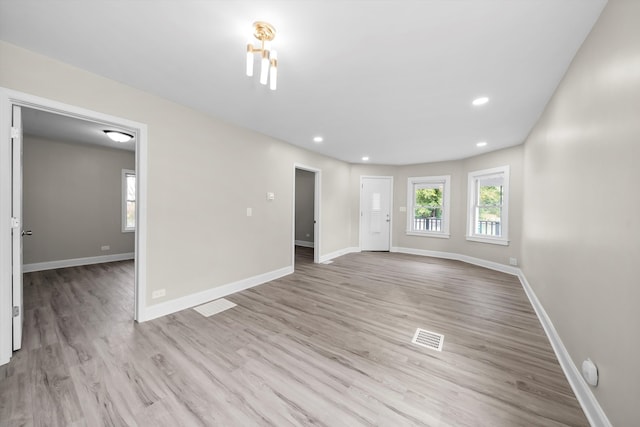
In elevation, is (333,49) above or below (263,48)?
above

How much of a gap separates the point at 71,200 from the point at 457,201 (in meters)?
8.67

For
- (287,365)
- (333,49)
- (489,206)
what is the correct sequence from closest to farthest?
(333,49), (287,365), (489,206)

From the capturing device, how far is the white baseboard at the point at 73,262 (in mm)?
4336

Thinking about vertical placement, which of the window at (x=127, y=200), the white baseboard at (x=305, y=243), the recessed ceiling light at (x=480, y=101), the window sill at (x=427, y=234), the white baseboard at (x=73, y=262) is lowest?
the white baseboard at (x=73, y=262)

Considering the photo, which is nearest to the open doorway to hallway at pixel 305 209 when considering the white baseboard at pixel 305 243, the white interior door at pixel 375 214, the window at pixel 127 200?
the white baseboard at pixel 305 243

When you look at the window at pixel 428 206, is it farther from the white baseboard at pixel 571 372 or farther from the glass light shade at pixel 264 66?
the glass light shade at pixel 264 66

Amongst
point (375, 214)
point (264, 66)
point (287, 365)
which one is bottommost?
point (287, 365)

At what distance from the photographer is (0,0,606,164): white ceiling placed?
1.40 metres

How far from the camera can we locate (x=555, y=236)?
7.32ft

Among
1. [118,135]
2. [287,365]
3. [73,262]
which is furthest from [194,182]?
[73,262]

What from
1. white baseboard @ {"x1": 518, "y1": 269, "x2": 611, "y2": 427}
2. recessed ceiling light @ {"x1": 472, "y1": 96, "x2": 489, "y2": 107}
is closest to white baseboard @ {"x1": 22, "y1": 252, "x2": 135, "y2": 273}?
recessed ceiling light @ {"x1": 472, "y1": 96, "x2": 489, "y2": 107}

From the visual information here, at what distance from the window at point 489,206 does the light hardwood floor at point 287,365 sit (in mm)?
1980

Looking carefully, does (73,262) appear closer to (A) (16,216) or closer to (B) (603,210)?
(A) (16,216)

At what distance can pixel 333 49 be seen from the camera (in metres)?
1.73
